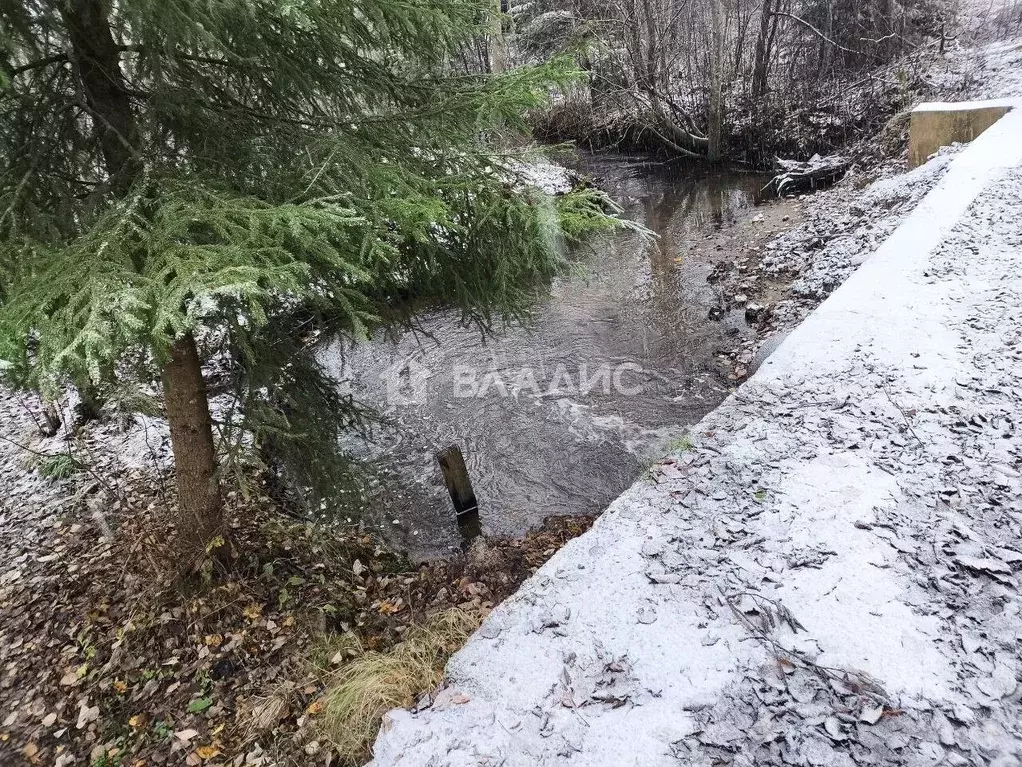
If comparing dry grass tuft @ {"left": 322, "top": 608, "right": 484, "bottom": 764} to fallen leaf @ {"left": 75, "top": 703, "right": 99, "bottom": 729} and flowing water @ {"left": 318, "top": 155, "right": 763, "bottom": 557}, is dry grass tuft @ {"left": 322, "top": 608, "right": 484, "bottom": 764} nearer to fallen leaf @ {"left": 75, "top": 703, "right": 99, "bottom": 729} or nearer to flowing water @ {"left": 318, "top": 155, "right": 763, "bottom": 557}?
fallen leaf @ {"left": 75, "top": 703, "right": 99, "bottom": 729}

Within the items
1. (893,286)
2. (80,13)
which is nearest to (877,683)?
(893,286)

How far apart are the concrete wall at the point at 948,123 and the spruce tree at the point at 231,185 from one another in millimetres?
9308

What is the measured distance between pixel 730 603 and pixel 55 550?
19.0 feet

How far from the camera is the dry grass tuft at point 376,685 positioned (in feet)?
10.00

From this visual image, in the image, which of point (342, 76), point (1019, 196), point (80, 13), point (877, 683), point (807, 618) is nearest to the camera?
point (877, 683)

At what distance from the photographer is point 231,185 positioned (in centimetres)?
320

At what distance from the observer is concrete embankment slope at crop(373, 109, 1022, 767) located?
2234 millimetres

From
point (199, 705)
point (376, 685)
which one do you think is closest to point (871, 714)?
point (376, 685)

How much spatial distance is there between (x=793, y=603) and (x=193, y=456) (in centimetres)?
404

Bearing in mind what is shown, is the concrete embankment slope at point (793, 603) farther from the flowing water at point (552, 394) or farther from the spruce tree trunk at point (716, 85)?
the spruce tree trunk at point (716, 85)

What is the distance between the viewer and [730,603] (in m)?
2.76

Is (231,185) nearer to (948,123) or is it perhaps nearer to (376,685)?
(376,685)

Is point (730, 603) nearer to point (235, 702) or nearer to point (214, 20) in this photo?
point (235, 702)

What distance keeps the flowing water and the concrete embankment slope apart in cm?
205
